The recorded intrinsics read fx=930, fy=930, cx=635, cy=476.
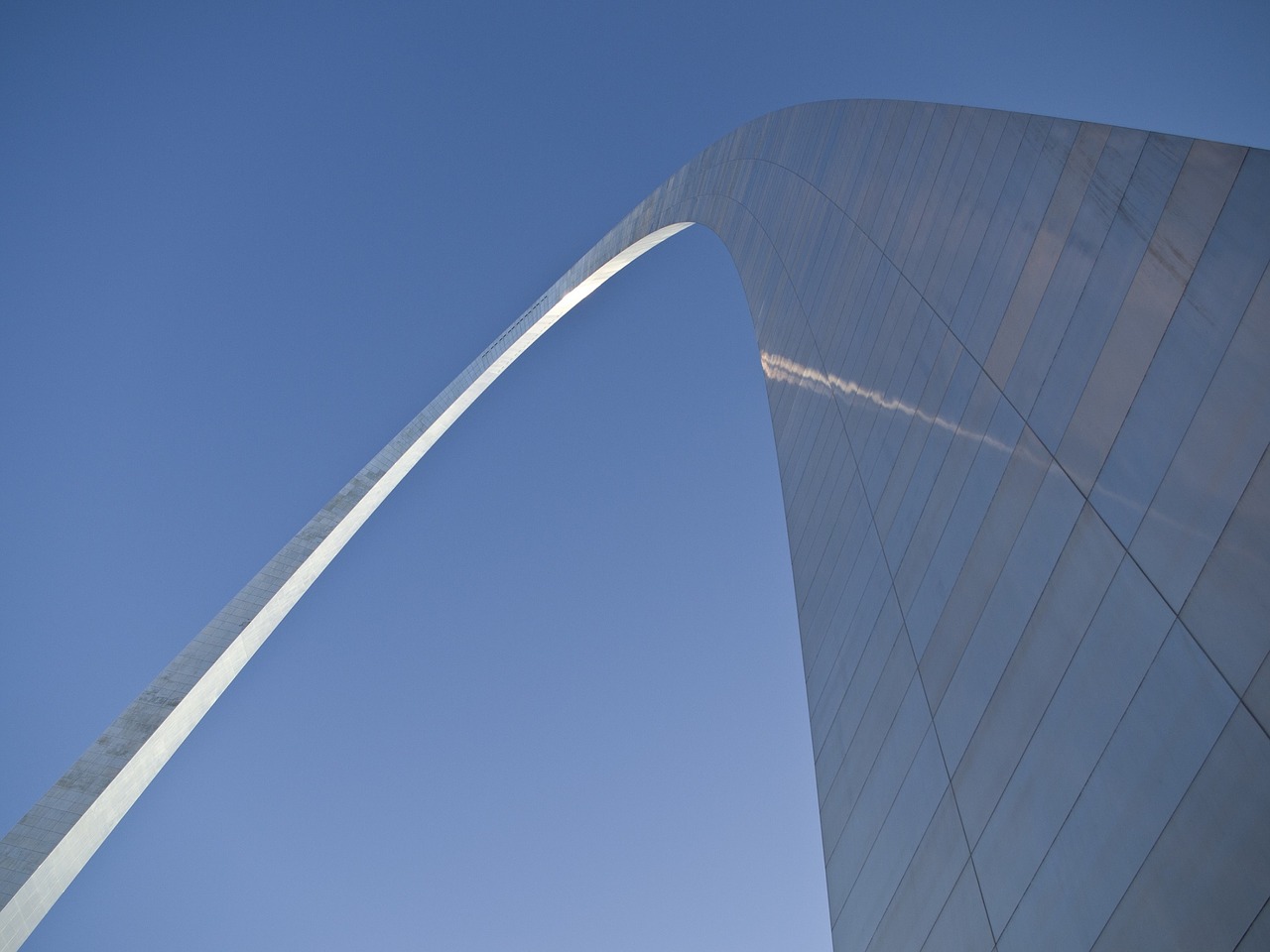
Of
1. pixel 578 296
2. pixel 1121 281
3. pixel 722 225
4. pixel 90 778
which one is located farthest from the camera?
pixel 578 296

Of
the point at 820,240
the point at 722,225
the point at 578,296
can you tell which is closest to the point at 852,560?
the point at 820,240

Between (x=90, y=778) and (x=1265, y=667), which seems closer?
(x=1265, y=667)

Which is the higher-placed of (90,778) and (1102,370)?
(1102,370)

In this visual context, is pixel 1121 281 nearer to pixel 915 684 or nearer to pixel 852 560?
pixel 915 684

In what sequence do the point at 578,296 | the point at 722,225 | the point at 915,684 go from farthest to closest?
the point at 578,296
the point at 722,225
the point at 915,684

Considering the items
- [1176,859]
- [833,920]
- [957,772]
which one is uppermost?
[1176,859]

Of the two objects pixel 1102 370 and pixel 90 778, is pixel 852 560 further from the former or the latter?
pixel 90 778
